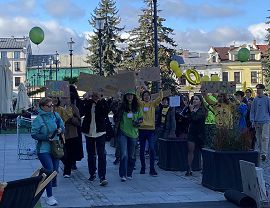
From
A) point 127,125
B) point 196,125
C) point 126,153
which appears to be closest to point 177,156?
point 196,125

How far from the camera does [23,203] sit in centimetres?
534

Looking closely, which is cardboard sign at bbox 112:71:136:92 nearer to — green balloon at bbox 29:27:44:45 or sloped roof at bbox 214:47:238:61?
green balloon at bbox 29:27:44:45

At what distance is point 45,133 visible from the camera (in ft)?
27.9

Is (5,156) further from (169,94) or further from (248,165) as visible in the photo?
(248,165)

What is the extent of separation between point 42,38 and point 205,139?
352 inches

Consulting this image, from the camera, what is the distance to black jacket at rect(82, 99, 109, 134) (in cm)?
1046

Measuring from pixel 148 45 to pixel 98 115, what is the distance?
41758mm

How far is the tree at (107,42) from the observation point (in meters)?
58.7

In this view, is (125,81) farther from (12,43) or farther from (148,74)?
(12,43)

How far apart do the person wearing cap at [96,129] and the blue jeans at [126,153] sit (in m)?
0.39

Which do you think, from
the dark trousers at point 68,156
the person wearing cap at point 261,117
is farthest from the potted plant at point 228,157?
the person wearing cap at point 261,117

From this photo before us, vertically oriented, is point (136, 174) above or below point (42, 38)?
below

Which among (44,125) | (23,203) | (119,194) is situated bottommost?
(119,194)

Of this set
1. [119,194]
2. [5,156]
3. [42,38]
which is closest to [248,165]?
[119,194]
